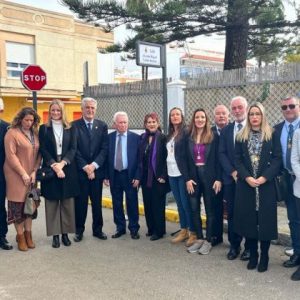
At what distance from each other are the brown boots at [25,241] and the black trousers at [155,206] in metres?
1.66

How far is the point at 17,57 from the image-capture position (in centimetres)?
2694

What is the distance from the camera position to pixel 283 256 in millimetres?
5129

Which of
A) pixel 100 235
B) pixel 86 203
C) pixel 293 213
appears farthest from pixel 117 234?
pixel 293 213

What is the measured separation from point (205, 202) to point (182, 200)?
0.43 meters

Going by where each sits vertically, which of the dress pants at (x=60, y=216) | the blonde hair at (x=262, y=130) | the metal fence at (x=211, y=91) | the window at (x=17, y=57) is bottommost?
the dress pants at (x=60, y=216)

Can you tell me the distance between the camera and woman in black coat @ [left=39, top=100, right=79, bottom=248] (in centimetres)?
562

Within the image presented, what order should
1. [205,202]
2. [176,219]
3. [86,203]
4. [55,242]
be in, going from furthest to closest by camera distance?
[176,219], [86,203], [55,242], [205,202]

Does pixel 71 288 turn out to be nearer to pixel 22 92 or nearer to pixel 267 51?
pixel 267 51

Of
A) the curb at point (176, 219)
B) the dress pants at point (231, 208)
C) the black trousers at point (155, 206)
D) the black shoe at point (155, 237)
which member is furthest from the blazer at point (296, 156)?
the black shoe at point (155, 237)

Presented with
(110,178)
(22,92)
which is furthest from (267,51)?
(22,92)

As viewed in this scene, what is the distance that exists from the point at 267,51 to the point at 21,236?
38.3ft

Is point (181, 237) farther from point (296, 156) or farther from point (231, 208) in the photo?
point (296, 156)

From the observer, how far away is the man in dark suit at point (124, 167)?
19.9 feet

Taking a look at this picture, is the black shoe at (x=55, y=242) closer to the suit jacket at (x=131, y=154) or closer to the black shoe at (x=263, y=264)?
the suit jacket at (x=131, y=154)
